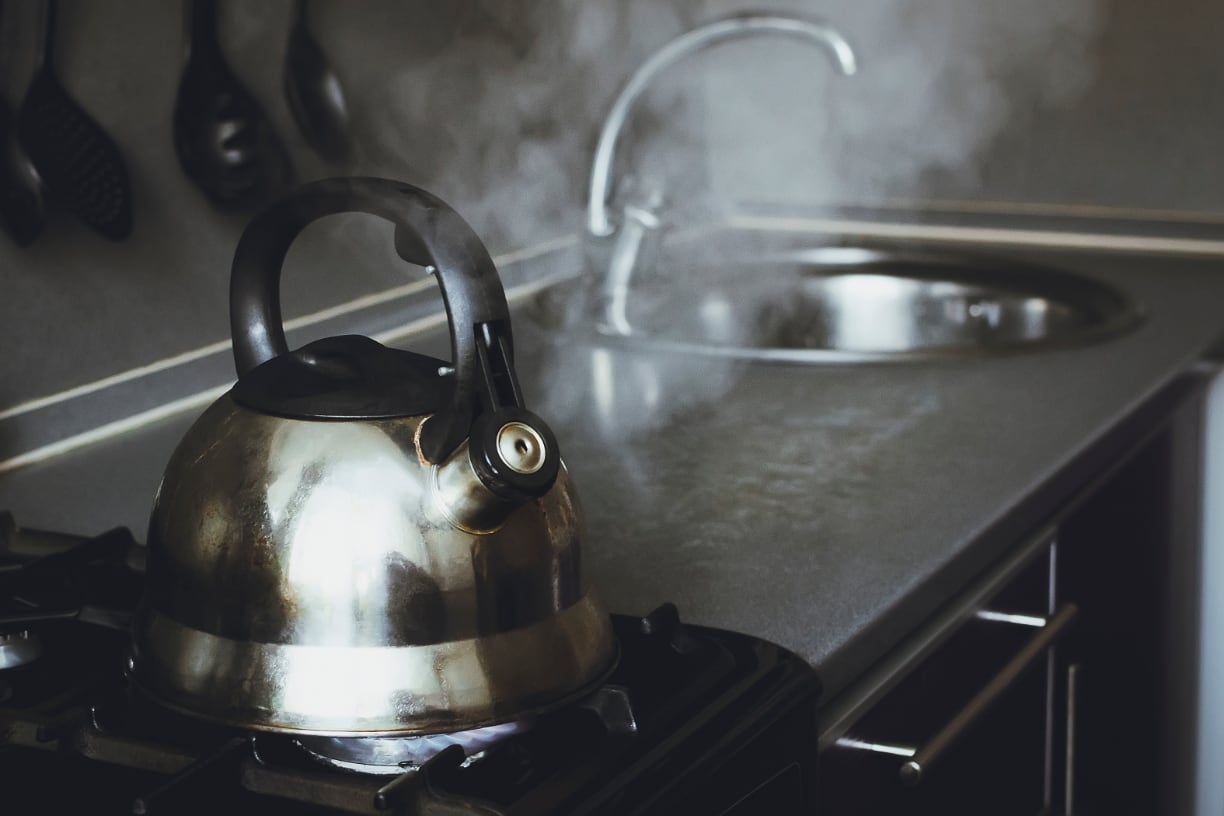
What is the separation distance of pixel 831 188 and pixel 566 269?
1.96 feet

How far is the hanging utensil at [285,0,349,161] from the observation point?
1.60 meters

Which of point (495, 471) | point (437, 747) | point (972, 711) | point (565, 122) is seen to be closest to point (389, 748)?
point (437, 747)

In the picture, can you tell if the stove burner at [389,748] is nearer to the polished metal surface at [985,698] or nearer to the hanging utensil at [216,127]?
the polished metal surface at [985,698]

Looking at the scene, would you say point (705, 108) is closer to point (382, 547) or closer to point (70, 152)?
point (70, 152)

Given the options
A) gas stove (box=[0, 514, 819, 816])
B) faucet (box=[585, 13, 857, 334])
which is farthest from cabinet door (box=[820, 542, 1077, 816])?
faucet (box=[585, 13, 857, 334])

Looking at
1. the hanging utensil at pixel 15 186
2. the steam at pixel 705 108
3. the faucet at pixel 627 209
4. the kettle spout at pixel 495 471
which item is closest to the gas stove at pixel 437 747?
the kettle spout at pixel 495 471

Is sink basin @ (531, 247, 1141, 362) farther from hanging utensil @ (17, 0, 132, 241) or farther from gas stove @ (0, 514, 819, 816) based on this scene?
gas stove @ (0, 514, 819, 816)

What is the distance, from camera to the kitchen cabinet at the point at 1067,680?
1052 millimetres

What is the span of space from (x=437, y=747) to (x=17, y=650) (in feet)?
0.95

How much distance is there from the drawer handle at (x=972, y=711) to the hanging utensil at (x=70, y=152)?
2.87ft

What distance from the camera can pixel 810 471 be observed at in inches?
51.0

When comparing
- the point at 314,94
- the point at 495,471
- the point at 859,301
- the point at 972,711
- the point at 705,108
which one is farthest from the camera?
the point at 705,108

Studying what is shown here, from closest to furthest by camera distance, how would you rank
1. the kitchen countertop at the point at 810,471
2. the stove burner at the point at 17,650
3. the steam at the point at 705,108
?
the stove burner at the point at 17,650, the kitchen countertop at the point at 810,471, the steam at the point at 705,108

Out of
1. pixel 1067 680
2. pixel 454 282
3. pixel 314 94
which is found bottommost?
pixel 1067 680
